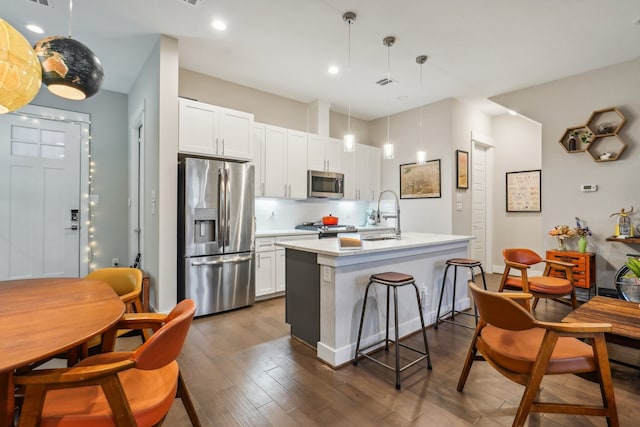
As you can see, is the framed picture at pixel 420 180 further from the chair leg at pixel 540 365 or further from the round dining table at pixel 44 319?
A: the round dining table at pixel 44 319

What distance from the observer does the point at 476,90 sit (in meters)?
4.73

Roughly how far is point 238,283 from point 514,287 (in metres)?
3.13

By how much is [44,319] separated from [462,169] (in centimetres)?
534

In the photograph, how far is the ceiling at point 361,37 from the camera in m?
2.82

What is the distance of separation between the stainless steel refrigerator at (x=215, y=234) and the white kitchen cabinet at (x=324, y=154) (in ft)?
4.71

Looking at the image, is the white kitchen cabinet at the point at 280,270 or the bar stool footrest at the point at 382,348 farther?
the white kitchen cabinet at the point at 280,270

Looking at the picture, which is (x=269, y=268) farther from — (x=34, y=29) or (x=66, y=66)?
(x=34, y=29)

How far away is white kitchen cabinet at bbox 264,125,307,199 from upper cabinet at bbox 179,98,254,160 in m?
0.52

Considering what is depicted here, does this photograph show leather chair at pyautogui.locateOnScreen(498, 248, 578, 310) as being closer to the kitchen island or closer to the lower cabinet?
the kitchen island

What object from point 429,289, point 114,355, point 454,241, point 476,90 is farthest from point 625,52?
point 114,355

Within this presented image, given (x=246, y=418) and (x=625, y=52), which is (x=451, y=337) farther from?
(x=625, y=52)

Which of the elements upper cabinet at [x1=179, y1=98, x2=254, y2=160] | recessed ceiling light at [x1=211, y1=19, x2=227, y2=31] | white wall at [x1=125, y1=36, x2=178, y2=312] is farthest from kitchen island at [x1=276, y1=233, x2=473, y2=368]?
recessed ceiling light at [x1=211, y1=19, x2=227, y2=31]

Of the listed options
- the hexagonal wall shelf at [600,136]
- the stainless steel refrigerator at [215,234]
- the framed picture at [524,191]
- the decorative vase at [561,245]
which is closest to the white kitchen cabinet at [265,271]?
the stainless steel refrigerator at [215,234]

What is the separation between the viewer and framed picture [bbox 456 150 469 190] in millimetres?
5008
